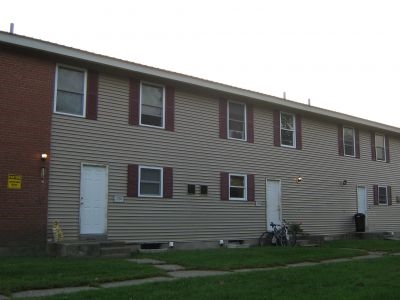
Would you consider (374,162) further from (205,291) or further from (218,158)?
(205,291)

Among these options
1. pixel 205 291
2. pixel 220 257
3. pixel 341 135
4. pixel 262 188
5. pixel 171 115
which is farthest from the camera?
pixel 341 135

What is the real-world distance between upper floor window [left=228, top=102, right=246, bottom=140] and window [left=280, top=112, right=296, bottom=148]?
2312 millimetres

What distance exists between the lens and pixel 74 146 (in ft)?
50.0

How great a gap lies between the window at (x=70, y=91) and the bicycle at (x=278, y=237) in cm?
802

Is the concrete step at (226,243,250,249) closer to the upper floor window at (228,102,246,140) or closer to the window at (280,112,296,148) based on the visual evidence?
the upper floor window at (228,102,246,140)

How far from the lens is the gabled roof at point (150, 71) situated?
14.2m

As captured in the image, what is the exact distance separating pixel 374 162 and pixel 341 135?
3.05 m

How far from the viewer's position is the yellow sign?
13831 millimetres

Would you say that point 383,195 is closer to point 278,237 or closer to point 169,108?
point 278,237

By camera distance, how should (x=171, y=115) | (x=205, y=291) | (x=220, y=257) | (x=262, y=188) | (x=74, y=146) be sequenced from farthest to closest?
(x=262, y=188)
(x=171, y=115)
(x=74, y=146)
(x=220, y=257)
(x=205, y=291)

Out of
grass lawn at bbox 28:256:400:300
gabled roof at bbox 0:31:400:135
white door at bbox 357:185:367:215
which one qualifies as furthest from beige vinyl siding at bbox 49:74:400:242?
grass lawn at bbox 28:256:400:300

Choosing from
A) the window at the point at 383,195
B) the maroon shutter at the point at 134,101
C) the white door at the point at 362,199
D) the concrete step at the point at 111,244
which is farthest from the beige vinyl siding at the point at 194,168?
the window at the point at 383,195

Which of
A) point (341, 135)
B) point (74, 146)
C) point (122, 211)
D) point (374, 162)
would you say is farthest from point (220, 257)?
point (374, 162)

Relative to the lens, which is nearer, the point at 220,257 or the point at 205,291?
the point at 205,291
